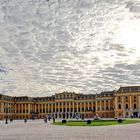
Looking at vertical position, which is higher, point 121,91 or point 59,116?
point 121,91

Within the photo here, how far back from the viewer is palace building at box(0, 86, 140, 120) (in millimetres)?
128500

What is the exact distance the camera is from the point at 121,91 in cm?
13050

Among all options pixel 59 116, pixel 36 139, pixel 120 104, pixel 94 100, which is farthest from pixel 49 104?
pixel 36 139

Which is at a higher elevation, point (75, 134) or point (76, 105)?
point (75, 134)

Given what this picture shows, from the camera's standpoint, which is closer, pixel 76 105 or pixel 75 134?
pixel 75 134

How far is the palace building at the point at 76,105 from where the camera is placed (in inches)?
5059

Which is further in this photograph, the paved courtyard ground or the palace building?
the palace building

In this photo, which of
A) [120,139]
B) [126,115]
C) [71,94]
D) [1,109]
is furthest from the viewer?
[71,94]

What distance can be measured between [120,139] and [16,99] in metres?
139

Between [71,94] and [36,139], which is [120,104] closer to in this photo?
[71,94]

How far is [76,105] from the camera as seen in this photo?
149375 mm

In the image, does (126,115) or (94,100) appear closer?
(126,115)

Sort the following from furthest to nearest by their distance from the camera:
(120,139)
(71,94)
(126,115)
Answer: (71,94), (126,115), (120,139)

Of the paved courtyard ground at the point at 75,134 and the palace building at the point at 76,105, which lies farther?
the palace building at the point at 76,105
